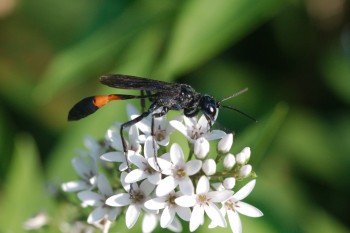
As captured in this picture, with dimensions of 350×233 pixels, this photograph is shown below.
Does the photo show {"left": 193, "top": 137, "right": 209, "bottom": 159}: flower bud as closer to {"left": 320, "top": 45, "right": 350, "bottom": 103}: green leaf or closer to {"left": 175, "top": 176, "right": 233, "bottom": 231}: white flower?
{"left": 175, "top": 176, "right": 233, "bottom": 231}: white flower

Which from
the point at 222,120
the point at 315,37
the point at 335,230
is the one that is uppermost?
the point at 315,37

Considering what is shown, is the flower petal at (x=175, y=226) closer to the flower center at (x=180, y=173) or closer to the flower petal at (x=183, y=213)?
the flower petal at (x=183, y=213)

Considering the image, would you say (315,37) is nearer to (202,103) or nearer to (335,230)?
(335,230)

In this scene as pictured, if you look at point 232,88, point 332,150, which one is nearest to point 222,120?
point 232,88

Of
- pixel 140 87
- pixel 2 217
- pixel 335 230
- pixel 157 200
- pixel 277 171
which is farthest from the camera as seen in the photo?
pixel 277 171

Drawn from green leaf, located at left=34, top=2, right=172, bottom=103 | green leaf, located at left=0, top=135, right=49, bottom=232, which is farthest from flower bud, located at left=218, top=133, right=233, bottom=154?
green leaf, located at left=34, top=2, right=172, bottom=103

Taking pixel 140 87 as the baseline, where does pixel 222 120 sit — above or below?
below

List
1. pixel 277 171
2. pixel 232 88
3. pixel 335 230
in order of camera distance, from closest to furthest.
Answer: pixel 335 230, pixel 277 171, pixel 232 88
